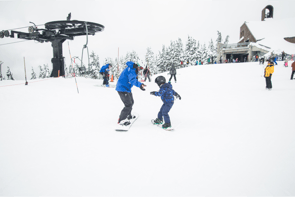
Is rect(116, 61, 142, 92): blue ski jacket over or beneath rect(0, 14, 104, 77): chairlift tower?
beneath

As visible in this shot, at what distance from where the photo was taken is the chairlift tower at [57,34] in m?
→ 10.6

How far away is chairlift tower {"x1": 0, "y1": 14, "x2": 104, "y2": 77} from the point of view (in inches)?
419

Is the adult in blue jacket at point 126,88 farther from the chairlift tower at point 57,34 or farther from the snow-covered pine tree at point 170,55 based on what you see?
the snow-covered pine tree at point 170,55

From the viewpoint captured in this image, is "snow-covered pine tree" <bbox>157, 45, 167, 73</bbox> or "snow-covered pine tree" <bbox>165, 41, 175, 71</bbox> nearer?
"snow-covered pine tree" <bbox>165, 41, 175, 71</bbox>

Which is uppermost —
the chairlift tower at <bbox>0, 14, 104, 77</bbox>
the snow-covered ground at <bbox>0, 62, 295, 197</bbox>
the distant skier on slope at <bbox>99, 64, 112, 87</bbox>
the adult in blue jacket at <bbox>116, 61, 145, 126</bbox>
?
the chairlift tower at <bbox>0, 14, 104, 77</bbox>

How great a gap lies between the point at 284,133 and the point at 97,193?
4.10 m

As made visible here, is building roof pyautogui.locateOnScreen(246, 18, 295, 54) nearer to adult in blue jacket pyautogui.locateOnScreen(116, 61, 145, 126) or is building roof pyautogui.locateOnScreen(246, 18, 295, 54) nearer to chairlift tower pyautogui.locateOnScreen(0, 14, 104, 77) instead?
chairlift tower pyautogui.locateOnScreen(0, 14, 104, 77)

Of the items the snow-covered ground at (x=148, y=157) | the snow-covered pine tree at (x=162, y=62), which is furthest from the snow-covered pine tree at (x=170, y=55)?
the snow-covered ground at (x=148, y=157)

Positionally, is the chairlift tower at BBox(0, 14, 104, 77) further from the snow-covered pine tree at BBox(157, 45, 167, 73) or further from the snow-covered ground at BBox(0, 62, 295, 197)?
the snow-covered pine tree at BBox(157, 45, 167, 73)

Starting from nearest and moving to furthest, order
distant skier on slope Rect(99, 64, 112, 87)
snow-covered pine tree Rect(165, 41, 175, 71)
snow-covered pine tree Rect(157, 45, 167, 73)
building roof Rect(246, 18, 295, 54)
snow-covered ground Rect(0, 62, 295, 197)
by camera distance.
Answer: snow-covered ground Rect(0, 62, 295, 197)
distant skier on slope Rect(99, 64, 112, 87)
building roof Rect(246, 18, 295, 54)
snow-covered pine tree Rect(165, 41, 175, 71)
snow-covered pine tree Rect(157, 45, 167, 73)

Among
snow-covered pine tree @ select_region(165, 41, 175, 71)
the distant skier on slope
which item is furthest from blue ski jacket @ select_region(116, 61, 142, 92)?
snow-covered pine tree @ select_region(165, 41, 175, 71)

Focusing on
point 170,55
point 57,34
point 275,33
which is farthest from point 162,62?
point 57,34

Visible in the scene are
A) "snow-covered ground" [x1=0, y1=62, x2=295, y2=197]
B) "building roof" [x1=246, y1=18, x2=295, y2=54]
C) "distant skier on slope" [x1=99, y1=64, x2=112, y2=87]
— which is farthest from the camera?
"building roof" [x1=246, y1=18, x2=295, y2=54]

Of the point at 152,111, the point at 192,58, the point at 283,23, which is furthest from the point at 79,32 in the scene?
the point at 283,23
